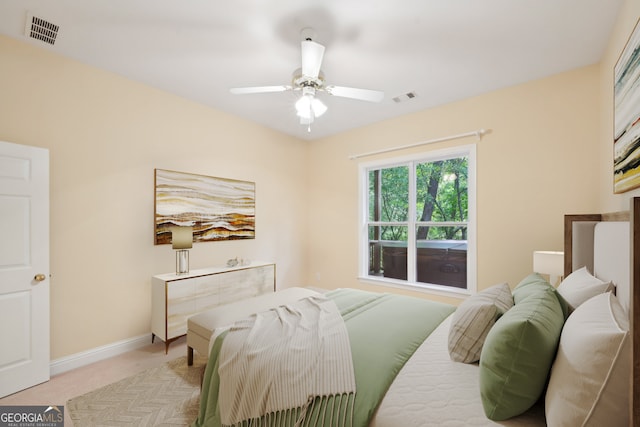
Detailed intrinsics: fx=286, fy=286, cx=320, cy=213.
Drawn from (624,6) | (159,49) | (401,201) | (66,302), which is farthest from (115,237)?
(624,6)

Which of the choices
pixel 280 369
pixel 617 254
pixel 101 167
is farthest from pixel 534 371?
pixel 101 167

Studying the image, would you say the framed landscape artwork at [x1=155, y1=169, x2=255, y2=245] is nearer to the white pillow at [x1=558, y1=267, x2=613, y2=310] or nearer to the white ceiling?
the white ceiling

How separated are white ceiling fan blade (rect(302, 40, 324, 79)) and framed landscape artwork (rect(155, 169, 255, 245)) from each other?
2.00m

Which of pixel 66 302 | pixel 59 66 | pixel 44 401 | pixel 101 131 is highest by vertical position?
pixel 59 66

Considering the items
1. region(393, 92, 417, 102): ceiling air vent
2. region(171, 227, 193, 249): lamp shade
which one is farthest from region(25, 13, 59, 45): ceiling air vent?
region(393, 92, 417, 102): ceiling air vent

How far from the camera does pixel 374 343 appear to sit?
1.59 metres

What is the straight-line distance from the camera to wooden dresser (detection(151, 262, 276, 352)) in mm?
2826

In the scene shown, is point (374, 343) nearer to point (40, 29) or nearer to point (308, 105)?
point (308, 105)

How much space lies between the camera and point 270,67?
2.67 meters

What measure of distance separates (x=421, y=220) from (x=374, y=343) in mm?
2663

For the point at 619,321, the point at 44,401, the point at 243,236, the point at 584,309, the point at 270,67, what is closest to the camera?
the point at 619,321

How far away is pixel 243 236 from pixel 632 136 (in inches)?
149

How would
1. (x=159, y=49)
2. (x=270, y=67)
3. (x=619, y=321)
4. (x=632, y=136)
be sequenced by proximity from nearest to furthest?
(x=619, y=321) < (x=632, y=136) < (x=159, y=49) < (x=270, y=67)

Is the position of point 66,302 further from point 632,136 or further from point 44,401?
point 632,136
